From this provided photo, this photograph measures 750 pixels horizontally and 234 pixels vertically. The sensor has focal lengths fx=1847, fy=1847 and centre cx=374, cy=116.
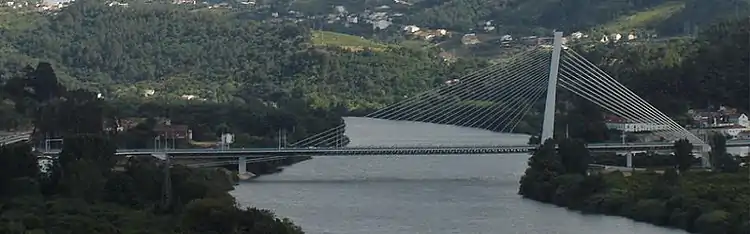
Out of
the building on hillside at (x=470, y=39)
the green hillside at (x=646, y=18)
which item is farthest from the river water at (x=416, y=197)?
the building on hillside at (x=470, y=39)

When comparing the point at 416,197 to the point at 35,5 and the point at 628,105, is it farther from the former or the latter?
the point at 35,5

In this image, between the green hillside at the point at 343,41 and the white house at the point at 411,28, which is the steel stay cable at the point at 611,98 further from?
the white house at the point at 411,28

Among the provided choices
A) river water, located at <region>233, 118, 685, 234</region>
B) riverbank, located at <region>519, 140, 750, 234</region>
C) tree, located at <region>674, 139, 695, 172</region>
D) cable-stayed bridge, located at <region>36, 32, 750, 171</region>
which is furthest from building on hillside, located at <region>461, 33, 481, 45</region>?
riverbank, located at <region>519, 140, 750, 234</region>

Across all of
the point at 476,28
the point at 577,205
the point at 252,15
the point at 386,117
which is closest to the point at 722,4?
the point at 476,28

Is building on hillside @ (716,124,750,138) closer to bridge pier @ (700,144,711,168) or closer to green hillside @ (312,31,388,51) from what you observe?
bridge pier @ (700,144,711,168)

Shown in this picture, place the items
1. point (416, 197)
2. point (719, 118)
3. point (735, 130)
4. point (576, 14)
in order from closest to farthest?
point (416, 197), point (735, 130), point (719, 118), point (576, 14)

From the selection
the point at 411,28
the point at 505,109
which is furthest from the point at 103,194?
the point at 411,28
